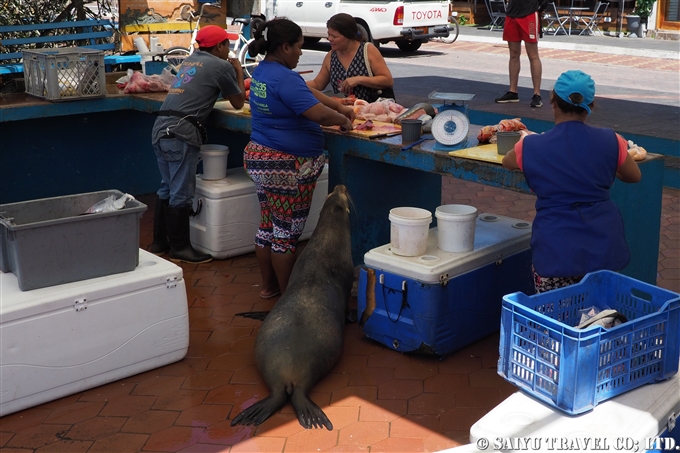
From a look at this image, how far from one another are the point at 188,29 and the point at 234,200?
4.24 m

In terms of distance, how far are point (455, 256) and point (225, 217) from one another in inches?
91.1

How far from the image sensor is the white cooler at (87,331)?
384 centimetres

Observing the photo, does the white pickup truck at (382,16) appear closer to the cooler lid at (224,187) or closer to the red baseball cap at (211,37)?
the cooler lid at (224,187)

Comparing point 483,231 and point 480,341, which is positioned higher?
point 483,231

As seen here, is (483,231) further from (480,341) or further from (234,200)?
(234,200)

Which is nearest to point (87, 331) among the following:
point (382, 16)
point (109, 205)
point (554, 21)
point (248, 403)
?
point (109, 205)

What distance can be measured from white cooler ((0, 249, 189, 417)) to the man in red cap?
4.70 feet

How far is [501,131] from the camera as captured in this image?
454 cm

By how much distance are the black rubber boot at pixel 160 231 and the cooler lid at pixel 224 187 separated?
0.30 meters

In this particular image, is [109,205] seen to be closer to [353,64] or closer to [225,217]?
[225,217]

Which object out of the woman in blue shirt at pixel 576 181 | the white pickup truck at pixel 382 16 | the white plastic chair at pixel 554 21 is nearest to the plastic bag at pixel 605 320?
the woman in blue shirt at pixel 576 181

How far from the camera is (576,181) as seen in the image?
11.3 feet

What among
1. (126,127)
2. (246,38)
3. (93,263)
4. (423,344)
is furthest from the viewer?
(246,38)

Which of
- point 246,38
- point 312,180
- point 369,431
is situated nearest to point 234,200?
point 312,180
